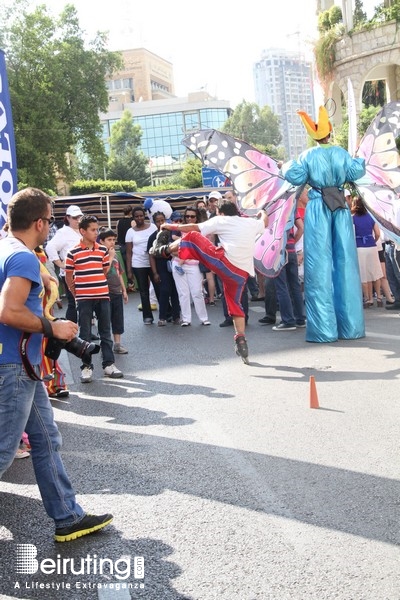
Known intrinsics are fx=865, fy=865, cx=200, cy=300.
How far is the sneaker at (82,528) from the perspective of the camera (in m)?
4.38

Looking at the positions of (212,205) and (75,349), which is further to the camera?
(212,205)

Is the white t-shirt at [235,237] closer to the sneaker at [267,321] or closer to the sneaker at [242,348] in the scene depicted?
the sneaker at [242,348]

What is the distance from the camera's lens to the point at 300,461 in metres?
5.56

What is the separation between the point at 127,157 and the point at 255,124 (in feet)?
202

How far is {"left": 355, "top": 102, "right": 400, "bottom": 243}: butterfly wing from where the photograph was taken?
1101 centimetres

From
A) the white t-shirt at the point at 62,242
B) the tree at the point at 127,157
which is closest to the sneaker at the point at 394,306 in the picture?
the white t-shirt at the point at 62,242

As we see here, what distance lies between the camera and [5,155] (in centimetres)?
798

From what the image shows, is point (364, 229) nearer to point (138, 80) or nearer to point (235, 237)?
point (235, 237)

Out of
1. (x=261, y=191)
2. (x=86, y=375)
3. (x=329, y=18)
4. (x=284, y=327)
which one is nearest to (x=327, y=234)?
(x=261, y=191)

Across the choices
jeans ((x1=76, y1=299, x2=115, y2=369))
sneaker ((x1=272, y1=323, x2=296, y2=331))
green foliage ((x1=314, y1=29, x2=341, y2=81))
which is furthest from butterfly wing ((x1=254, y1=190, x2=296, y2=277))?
green foliage ((x1=314, y1=29, x2=341, y2=81))

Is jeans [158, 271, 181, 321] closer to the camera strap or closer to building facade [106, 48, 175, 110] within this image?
the camera strap

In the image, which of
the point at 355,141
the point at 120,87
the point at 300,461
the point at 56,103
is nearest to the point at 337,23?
the point at 56,103

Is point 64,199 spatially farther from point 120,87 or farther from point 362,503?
point 120,87

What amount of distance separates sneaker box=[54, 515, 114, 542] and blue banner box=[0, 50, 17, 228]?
12.9ft
